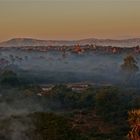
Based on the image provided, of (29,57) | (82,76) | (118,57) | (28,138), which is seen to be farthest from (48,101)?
(29,57)

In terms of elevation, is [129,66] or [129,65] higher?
[129,65]

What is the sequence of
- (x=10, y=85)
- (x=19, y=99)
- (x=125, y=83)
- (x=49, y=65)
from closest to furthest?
1. (x=19, y=99)
2. (x=10, y=85)
3. (x=125, y=83)
4. (x=49, y=65)

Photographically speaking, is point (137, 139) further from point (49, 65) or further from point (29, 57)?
point (29, 57)

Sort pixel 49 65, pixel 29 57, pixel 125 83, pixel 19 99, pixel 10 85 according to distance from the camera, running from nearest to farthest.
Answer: pixel 19 99, pixel 10 85, pixel 125 83, pixel 49 65, pixel 29 57

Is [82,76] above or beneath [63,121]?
beneath

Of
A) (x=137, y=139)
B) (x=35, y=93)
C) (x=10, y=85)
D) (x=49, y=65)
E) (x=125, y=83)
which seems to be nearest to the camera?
(x=137, y=139)

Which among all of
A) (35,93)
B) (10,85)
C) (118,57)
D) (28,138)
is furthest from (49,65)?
(28,138)

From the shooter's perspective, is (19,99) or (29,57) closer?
(19,99)

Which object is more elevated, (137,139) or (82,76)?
(137,139)

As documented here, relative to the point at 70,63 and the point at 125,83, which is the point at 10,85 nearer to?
the point at 125,83
